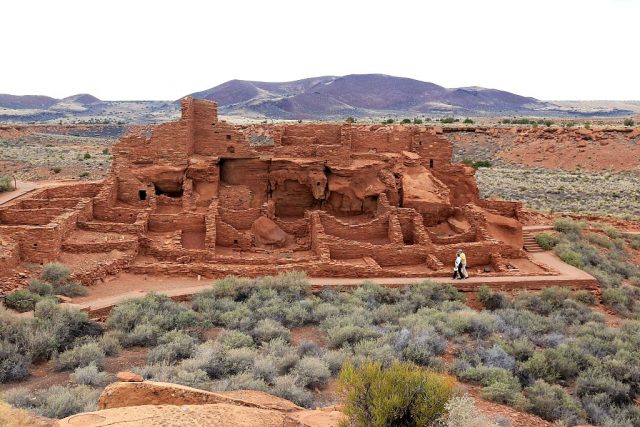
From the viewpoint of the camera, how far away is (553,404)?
733 cm

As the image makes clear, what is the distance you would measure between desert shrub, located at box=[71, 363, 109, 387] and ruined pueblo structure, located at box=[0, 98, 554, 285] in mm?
5355

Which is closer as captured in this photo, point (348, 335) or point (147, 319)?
point (348, 335)

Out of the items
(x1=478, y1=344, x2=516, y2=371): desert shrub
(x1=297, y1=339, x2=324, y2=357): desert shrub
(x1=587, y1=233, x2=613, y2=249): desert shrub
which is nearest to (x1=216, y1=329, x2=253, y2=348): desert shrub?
(x1=297, y1=339, x2=324, y2=357): desert shrub

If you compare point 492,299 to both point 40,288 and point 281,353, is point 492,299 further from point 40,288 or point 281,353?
point 40,288

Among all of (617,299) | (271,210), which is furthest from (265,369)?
(617,299)

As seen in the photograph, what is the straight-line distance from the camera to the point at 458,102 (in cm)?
16488

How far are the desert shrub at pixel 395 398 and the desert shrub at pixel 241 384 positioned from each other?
2377 mm

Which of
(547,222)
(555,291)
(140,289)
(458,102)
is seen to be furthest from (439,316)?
(458,102)

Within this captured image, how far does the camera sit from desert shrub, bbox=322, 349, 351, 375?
8172 millimetres

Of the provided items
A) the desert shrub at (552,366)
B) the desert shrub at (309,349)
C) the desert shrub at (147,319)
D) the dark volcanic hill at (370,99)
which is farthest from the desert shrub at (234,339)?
the dark volcanic hill at (370,99)

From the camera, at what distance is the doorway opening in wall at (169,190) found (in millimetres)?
16266

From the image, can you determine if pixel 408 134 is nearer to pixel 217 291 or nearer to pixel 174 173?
pixel 174 173

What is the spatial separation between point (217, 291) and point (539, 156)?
4230 cm

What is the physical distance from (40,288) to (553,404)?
10.6 meters
